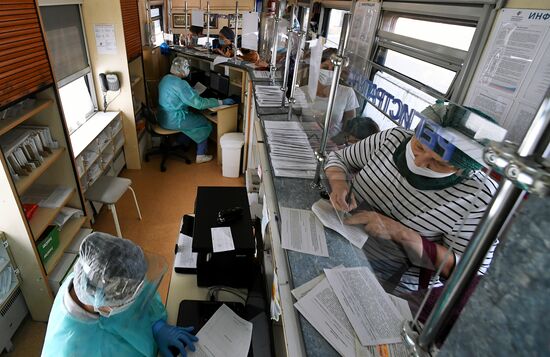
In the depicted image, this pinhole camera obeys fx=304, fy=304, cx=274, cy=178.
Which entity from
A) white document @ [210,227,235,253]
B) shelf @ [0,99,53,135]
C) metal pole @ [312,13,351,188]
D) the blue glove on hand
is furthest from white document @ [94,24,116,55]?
metal pole @ [312,13,351,188]

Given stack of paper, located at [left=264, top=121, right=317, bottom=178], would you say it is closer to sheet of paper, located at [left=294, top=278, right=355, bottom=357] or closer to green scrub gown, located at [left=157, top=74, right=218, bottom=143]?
sheet of paper, located at [left=294, top=278, right=355, bottom=357]

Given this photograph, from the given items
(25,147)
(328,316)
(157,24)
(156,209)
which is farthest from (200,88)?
(328,316)

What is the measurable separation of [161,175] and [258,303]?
10.2 ft

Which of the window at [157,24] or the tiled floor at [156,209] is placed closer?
the tiled floor at [156,209]

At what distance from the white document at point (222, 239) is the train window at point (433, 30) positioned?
151 centimetres

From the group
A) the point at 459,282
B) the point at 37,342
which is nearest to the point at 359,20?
the point at 459,282

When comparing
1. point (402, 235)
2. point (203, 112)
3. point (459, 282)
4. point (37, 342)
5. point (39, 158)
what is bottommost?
point (37, 342)

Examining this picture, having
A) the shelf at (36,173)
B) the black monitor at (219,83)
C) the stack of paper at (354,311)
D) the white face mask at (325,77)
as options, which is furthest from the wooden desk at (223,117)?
the stack of paper at (354,311)

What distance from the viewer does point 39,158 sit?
6.74ft

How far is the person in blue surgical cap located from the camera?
45.8 inches

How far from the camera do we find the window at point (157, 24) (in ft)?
15.8

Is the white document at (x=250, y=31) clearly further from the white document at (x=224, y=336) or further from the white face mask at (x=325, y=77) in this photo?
the white document at (x=224, y=336)

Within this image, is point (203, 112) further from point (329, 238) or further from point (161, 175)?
point (329, 238)

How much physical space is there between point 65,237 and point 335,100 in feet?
7.42
